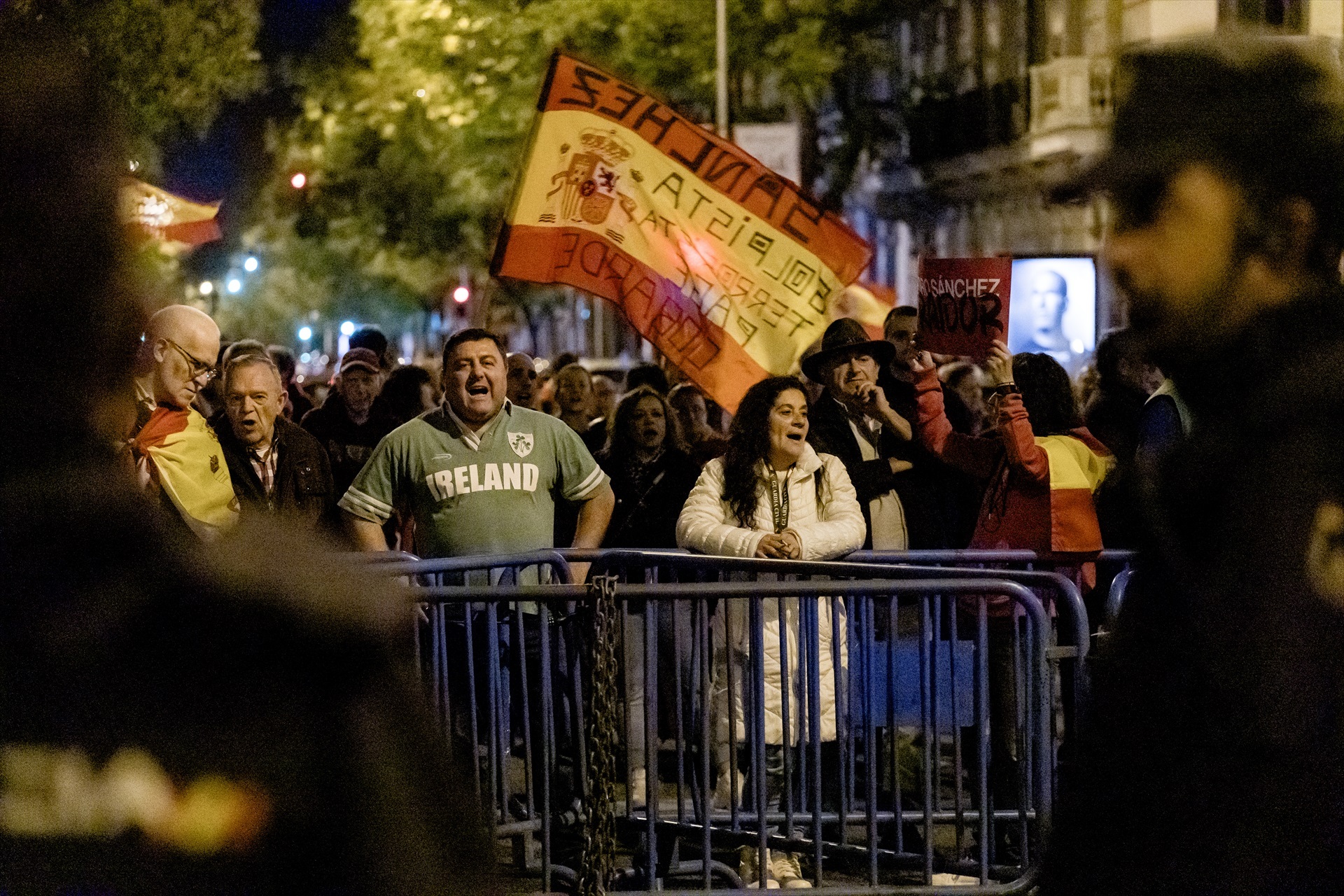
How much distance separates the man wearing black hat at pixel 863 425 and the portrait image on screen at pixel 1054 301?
614cm

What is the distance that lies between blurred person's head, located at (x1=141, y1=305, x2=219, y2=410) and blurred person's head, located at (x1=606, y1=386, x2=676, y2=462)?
9.42ft

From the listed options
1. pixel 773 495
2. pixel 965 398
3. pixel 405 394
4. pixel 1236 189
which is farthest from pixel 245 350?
pixel 1236 189

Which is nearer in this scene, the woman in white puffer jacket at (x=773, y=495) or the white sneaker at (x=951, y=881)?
the white sneaker at (x=951, y=881)

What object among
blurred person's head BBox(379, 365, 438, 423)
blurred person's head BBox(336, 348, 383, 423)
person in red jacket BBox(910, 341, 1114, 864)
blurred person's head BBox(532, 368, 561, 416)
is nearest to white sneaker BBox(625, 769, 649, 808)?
person in red jacket BBox(910, 341, 1114, 864)

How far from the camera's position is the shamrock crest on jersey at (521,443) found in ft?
25.7

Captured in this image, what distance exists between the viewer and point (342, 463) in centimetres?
1064

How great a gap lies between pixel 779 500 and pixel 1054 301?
8123 millimetres

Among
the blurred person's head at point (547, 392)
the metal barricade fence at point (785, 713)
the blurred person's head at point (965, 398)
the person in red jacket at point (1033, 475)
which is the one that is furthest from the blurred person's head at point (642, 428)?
the blurred person's head at point (547, 392)

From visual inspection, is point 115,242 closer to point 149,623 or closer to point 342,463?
point 149,623

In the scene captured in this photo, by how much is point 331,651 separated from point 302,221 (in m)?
45.6

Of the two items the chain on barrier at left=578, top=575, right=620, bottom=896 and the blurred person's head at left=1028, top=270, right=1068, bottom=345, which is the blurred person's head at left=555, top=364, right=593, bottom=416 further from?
the chain on barrier at left=578, top=575, right=620, bottom=896

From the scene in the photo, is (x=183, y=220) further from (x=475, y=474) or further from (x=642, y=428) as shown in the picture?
(x=475, y=474)

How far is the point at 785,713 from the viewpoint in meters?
6.02

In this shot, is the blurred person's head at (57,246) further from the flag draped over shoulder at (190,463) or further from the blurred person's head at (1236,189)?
the flag draped over shoulder at (190,463)
